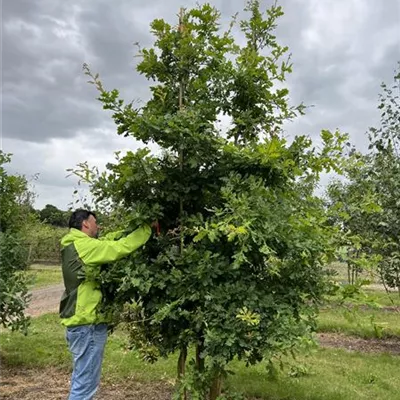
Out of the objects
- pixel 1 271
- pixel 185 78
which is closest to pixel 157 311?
pixel 185 78

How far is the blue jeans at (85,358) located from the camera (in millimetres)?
4512

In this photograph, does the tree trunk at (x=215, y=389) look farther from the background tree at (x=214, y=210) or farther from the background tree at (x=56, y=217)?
the background tree at (x=56, y=217)

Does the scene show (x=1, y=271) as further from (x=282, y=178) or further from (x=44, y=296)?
(x=44, y=296)

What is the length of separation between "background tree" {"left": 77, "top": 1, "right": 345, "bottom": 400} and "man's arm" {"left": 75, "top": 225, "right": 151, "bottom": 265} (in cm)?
12

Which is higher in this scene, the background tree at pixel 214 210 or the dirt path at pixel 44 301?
the background tree at pixel 214 210

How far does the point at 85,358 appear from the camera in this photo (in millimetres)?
4562

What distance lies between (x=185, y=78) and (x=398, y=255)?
17.3ft

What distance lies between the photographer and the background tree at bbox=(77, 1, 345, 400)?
153 inches

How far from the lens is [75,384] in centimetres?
452

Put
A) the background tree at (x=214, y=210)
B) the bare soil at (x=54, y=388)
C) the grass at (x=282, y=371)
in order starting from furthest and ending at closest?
the grass at (x=282, y=371) → the bare soil at (x=54, y=388) → the background tree at (x=214, y=210)

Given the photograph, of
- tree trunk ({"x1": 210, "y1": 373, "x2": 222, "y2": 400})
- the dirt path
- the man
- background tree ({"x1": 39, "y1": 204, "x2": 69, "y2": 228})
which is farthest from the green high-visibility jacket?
the dirt path

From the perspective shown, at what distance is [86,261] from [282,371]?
3.22 metres

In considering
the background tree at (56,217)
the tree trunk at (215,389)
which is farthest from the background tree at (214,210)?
the background tree at (56,217)

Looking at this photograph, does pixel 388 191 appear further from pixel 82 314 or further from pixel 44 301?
pixel 44 301
